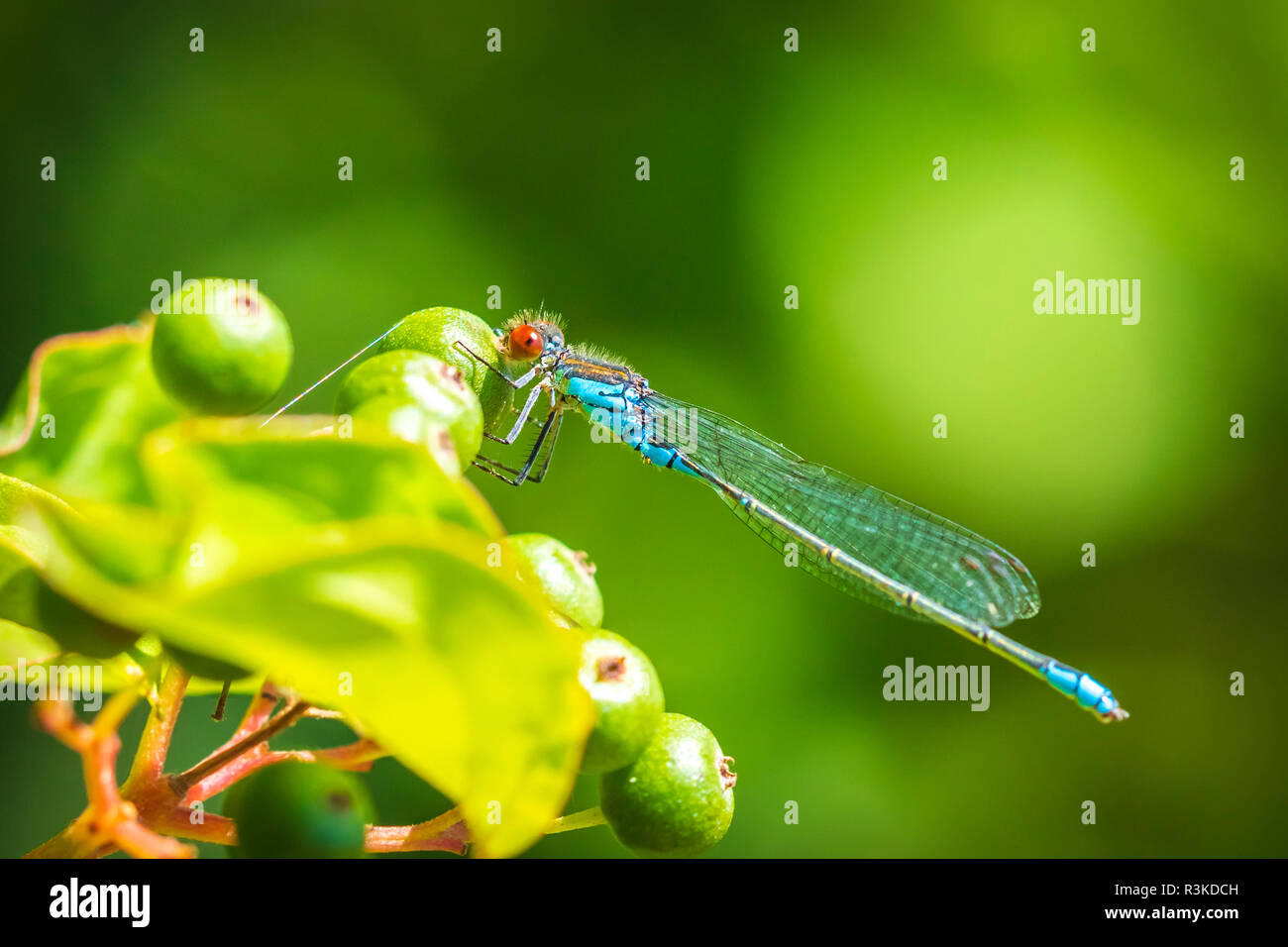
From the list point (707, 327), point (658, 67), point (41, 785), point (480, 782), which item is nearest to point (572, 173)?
point (658, 67)

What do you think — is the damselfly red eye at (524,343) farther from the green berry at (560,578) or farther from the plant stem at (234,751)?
the plant stem at (234,751)

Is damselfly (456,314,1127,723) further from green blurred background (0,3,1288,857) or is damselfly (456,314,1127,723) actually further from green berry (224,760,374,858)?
green berry (224,760,374,858)

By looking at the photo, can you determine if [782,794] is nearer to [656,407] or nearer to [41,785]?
[656,407]

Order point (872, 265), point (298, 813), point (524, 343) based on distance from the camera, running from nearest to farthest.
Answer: point (298, 813) → point (524, 343) → point (872, 265)

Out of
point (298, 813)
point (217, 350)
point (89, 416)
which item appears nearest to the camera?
point (298, 813)

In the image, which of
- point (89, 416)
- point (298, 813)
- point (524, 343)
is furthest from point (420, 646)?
point (524, 343)

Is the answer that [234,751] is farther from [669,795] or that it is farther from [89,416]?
[89,416]

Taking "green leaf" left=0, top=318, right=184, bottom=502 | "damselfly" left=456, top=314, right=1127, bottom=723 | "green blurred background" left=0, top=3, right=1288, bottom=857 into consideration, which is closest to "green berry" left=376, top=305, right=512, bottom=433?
"green leaf" left=0, top=318, right=184, bottom=502
